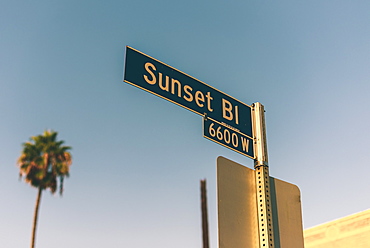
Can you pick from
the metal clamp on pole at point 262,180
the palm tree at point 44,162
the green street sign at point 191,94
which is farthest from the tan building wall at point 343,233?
the palm tree at point 44,162

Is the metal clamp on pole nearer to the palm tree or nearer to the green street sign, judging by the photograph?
the green street sign

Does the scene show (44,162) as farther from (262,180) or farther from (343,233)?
(262,180)

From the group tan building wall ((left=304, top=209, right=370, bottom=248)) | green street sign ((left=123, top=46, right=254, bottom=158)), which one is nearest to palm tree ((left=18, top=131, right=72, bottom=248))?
tan building wall ((left=304, top=209, right=370, bottom=248))

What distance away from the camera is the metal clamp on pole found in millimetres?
4082

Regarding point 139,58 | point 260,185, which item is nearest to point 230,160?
point 260,185

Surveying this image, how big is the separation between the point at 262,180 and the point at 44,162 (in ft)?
95.0

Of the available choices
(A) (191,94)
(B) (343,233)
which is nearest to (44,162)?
(B) (343,233)

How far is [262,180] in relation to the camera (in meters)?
4.35

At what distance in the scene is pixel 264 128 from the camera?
482 cm

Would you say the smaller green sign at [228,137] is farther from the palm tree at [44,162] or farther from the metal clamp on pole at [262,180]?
the palm tree at [44,162]

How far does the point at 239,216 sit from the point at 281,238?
476mm

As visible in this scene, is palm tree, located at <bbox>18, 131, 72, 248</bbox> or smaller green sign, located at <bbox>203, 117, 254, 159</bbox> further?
palm tree, located at <bbox>18, 131, 72, 248</bbox>

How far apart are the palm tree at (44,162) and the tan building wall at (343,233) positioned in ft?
62.6

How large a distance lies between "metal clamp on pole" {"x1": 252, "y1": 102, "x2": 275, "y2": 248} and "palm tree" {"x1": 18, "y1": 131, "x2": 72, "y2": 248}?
2841 centimetres
